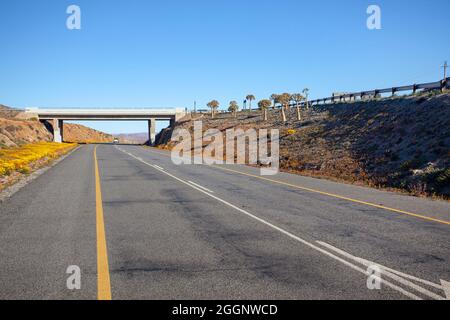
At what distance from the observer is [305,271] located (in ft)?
16.7

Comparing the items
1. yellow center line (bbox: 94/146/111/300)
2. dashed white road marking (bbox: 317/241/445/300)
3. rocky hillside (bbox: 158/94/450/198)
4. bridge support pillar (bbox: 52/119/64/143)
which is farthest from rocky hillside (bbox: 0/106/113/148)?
dashed white road marking (bbox: 317/241/445/300)

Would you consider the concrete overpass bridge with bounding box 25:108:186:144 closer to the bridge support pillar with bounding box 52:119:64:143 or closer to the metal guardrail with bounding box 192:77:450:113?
the bridge support pillar with bounding box 52:119:64:143

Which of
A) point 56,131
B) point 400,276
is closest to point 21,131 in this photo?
point 56,131

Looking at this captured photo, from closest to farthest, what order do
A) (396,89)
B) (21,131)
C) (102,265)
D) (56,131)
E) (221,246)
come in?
1. (102,265)
2. (221,246)
3. (396,89)
4. (21,131)
5. (56,131)

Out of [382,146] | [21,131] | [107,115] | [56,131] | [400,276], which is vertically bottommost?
[400,276]

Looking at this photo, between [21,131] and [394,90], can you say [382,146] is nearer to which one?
[394,90]

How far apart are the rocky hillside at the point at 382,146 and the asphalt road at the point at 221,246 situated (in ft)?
17.3

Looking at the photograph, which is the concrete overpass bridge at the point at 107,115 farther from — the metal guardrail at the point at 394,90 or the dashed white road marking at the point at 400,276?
the dashed white road marking at the point at 400,276

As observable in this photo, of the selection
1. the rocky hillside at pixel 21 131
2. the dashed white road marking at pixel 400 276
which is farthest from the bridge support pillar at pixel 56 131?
the dashed white road marking at pixel 400 276

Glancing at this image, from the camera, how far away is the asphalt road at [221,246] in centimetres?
452

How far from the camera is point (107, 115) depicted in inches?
2827

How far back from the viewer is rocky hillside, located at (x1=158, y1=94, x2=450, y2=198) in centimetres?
1605

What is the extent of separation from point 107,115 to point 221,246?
70.4 meters

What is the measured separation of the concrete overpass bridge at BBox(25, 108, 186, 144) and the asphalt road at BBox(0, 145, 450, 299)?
205ft
